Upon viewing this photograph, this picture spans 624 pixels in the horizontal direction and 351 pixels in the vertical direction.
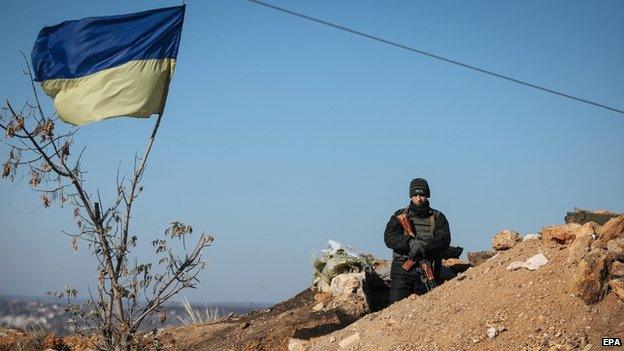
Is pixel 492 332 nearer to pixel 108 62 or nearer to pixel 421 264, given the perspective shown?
pixel 421 264

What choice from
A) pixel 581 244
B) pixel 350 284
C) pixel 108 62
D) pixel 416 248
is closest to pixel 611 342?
pixel 581 244

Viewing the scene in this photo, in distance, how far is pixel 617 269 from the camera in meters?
7.46

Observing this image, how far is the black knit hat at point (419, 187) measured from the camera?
10.0m

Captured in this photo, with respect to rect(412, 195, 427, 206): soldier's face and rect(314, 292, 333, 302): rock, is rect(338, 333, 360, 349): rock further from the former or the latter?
rect(314, 292, 333, 302): rock

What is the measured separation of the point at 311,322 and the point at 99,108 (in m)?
4.22

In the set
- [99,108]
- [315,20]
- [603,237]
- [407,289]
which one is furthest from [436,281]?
[99,108]

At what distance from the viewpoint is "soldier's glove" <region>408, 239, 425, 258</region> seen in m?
9.86

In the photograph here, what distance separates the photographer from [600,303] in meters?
7.32

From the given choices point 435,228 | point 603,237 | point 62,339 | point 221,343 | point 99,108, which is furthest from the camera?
point 62,339

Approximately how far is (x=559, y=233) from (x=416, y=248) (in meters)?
1.93

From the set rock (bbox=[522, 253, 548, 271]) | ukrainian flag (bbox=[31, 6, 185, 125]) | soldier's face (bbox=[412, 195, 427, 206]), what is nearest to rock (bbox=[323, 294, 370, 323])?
soldier's face (bbox=[412, 195, 427, 206])

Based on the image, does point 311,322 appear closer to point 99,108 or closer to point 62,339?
point 99,108

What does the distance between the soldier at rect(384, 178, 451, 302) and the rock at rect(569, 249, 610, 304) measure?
2.61 meters

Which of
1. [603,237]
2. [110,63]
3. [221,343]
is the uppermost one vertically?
[110,63]
